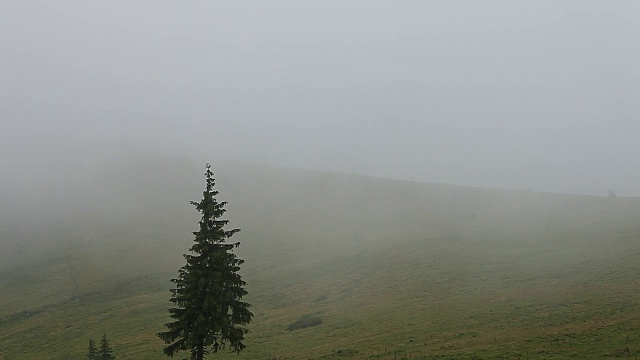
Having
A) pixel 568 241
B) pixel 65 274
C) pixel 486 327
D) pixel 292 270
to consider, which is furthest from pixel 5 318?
pixel 568 241

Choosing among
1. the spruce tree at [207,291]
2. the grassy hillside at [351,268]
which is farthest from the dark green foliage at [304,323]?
the spruce tree at [207,291]

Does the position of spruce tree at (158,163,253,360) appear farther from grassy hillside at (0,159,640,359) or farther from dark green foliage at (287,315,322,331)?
dark green foliage at (287,315,322,331)

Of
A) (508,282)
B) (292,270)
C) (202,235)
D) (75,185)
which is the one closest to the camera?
(202,235)

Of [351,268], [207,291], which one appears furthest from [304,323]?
[207,291]

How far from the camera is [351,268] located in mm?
74500

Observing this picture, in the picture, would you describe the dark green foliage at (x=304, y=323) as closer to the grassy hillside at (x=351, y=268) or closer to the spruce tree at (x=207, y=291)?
the grassy hillside at (x=351, y=268)

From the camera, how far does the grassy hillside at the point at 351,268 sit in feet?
117

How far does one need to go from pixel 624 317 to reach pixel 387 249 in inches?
2086

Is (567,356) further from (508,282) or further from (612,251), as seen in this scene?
(612,251)

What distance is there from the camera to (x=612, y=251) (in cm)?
5853

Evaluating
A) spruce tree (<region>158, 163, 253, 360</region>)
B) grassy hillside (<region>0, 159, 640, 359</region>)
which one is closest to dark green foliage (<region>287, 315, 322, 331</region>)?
grassy hillside (<region>0, 159, 640, 359</region>)

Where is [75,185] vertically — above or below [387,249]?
above

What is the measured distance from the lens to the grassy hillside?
35562mm

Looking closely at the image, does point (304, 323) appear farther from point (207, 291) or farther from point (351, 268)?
point (207, 291)
